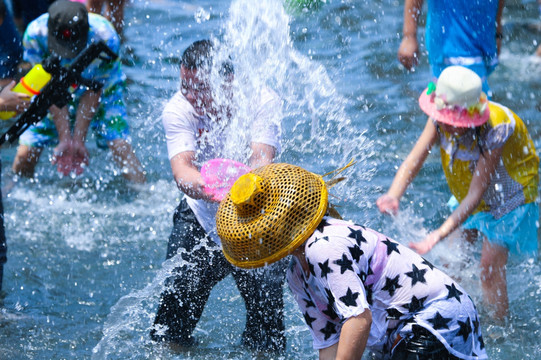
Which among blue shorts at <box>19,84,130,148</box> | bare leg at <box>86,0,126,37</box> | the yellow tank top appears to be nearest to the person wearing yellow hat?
the yellow tank top

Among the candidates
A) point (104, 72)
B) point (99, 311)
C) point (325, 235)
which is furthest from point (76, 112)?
point (325, 235)

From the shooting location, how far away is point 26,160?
6070 mm

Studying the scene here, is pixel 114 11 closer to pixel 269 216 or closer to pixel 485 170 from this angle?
pixel 485 170

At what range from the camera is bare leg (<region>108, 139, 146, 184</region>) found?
232 inches

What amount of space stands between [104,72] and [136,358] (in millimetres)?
2526

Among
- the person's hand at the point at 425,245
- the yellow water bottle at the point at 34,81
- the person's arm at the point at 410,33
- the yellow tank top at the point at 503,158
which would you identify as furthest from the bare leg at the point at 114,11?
the person's hand at the point at 425,245

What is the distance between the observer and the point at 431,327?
269 centimetres

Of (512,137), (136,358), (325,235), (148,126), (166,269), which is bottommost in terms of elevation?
(148,126)

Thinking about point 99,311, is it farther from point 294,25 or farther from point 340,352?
point 294,25

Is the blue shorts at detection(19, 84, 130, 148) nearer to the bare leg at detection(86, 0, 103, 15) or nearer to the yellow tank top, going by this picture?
the bare leg at detection(86, 0, 103, 15)

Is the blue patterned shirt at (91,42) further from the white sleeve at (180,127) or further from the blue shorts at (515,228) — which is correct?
the blue shorts at (515,228)

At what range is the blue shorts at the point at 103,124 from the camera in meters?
5.77

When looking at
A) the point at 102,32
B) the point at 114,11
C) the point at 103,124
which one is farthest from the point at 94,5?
the point at 103,124

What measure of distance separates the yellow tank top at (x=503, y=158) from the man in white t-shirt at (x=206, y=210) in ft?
3.21
